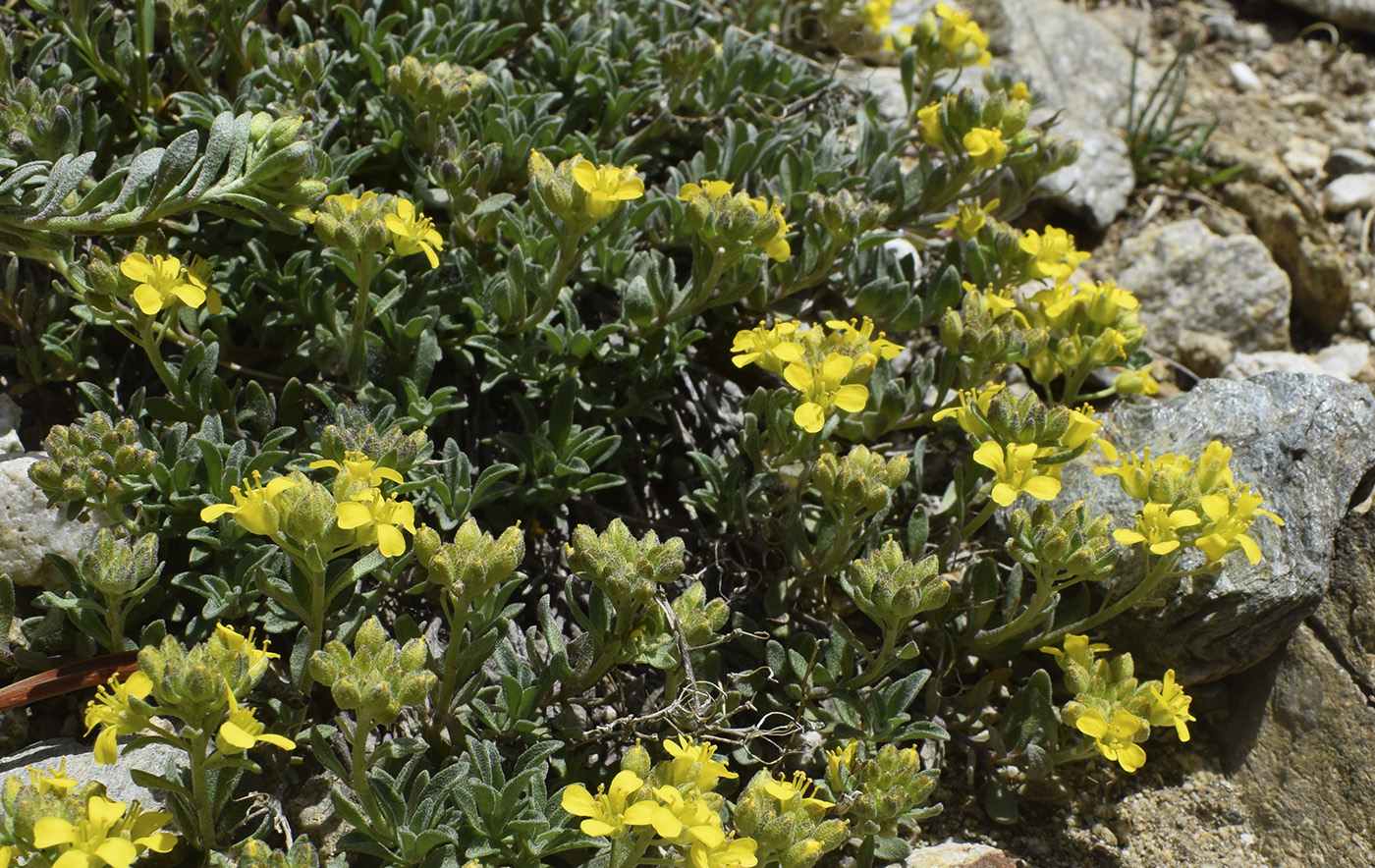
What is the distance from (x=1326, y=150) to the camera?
204 inches

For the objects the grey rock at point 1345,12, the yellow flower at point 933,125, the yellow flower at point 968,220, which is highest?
the grey rock at point 1345,12

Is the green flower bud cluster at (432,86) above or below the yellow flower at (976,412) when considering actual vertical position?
above

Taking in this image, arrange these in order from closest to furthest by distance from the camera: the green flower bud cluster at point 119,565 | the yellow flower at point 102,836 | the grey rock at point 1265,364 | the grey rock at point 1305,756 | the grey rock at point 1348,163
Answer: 1. the yellow flower at point 102,836
2. the green flower bud cluster at point 119,565
3. the grey rock at point 1305,756
4. the grey rock at point 1265,364
5. the grey rock at point 1348,163

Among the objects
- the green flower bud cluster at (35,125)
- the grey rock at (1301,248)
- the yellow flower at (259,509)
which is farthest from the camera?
the grey rock at (1301,248)

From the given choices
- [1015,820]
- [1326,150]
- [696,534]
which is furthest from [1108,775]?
[1326,150]

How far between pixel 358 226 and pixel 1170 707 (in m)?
2.32

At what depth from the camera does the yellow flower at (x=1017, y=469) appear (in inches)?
106

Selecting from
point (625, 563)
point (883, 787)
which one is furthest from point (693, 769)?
point (883, 787)

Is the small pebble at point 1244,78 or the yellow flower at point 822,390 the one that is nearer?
the yellow flower at point 822,390

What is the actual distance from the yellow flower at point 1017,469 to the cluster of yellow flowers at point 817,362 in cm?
34

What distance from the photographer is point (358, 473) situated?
2350mm

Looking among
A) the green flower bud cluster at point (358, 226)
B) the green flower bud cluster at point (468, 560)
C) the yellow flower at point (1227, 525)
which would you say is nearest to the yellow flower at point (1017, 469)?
the yellow flower at point (1227, 525)

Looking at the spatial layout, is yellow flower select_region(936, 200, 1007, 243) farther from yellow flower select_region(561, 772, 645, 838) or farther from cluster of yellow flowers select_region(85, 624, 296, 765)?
cluster of yellow flowers select_region(85, 624, 296, 765)

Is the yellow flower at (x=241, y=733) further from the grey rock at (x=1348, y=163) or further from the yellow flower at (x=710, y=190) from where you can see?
the grey rock at (x=1348, y=163)
